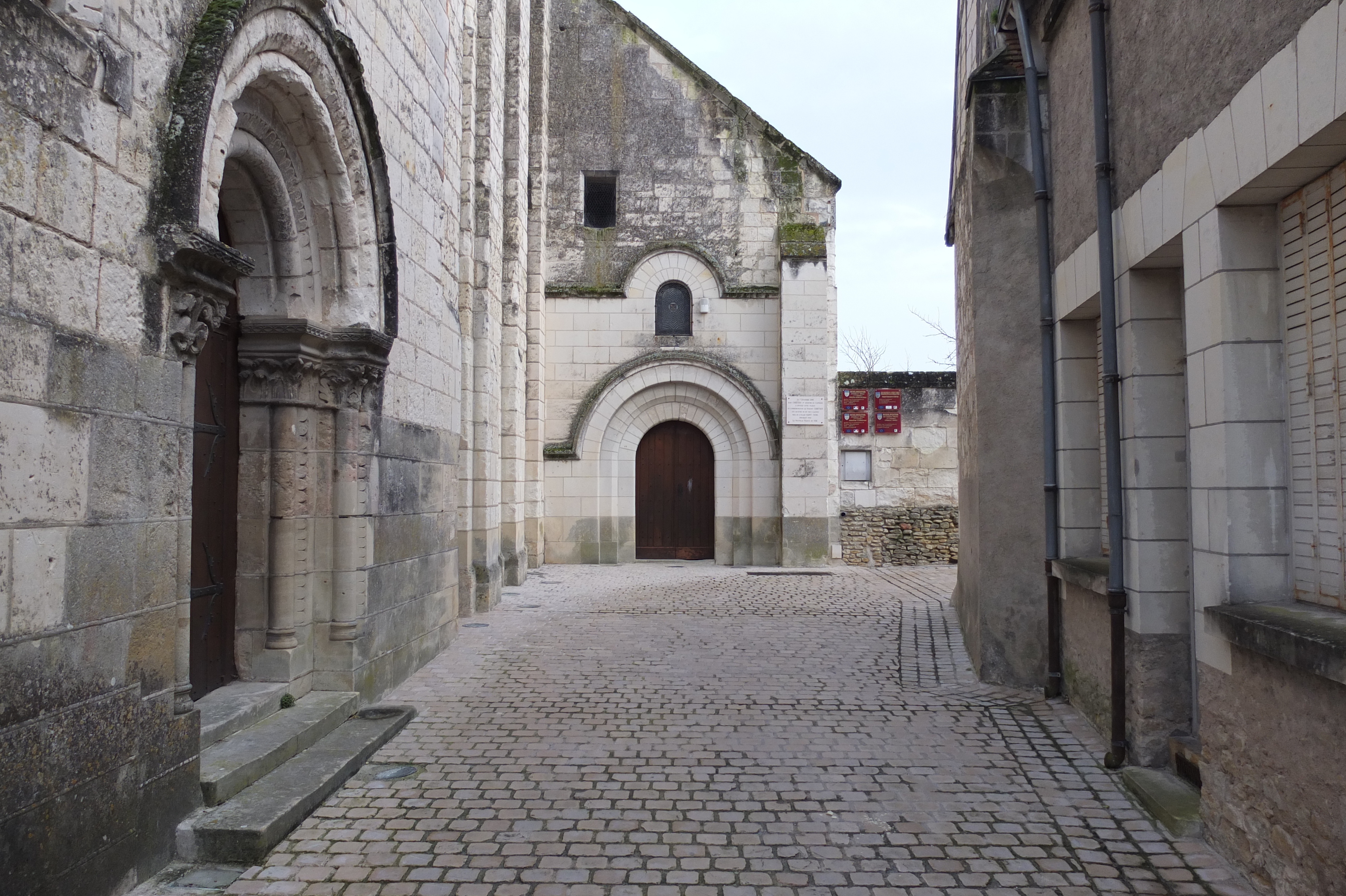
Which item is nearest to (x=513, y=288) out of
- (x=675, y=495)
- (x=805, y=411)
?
(x=675, y=495)

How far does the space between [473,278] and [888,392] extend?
7273 millimetres

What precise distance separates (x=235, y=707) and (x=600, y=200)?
11922mm

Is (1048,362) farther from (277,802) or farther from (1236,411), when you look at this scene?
(277,802)

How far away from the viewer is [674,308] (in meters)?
14.9

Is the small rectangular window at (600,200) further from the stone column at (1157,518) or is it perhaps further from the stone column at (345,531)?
the stone column at (1157,518)

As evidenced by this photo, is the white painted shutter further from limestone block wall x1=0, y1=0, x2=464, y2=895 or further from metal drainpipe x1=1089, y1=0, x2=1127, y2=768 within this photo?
limestone block wall x1=0, y1=0, x2=464, y2=895

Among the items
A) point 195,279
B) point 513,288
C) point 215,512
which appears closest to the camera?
point 195,279

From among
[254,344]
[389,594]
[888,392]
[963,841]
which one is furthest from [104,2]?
[888,392]

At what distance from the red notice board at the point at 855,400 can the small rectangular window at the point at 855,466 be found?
2.20ft

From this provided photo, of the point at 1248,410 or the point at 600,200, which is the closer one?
the point at 1248,410

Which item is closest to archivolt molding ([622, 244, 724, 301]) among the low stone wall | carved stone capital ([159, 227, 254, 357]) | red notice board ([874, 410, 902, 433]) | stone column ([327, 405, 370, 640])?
red notice board ([874, 410, 902, 433])

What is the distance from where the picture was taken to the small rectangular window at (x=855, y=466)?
1461 centimetres

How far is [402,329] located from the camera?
20.5 ft

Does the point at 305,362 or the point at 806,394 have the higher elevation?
the point at 806,394
